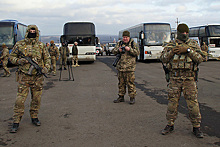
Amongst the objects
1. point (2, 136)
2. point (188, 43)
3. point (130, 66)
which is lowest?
point (2, 136)

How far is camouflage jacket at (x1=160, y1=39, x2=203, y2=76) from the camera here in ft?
13.7

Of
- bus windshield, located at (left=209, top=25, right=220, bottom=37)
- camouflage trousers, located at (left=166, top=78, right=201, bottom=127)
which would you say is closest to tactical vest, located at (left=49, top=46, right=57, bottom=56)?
camouflage trousers, located at (left=166, top=78, right=201, bottom=127)

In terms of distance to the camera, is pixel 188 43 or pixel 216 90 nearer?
pixel 188 43

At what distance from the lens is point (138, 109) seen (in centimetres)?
616

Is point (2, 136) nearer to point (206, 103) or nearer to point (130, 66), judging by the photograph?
point (130, 66)

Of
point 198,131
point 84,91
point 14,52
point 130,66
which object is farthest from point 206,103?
point 14,52

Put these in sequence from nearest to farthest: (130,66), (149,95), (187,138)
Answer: (187,138) < (130,66) < (149,95)

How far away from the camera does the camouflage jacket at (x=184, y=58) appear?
4.19 metres

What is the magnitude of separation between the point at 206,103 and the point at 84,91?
3.91 metres

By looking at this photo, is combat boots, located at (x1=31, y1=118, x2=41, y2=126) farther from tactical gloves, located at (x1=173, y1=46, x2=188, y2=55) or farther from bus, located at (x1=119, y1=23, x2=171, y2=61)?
bus, located at (x1=119, y1=23, x2=171, y2=61)

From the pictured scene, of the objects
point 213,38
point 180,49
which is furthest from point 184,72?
point 213,38

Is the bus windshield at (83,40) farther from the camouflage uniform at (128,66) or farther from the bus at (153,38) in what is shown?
the camouflage uniform at (128,66)

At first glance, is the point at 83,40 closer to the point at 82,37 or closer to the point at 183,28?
the point at 82,37

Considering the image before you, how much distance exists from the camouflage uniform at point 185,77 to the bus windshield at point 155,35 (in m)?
16.8
